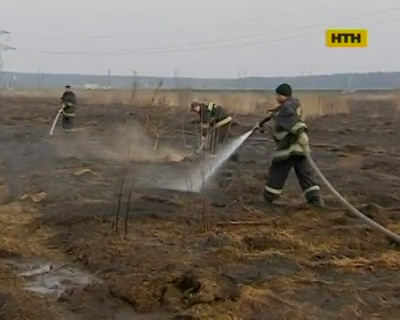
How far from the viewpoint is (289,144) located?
9.80 metres

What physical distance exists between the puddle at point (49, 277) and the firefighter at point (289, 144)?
3558mm

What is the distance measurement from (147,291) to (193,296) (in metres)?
0.41

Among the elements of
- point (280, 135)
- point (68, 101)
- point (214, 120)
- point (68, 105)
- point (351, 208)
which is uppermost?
point (68, 101)

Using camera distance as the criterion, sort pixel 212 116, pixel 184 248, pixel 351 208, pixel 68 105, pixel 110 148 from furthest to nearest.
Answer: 1. pixel 68 105
2. pixel 110 148
3. pixel 212 116
4. pixel 351 208
5. pixel 184 248

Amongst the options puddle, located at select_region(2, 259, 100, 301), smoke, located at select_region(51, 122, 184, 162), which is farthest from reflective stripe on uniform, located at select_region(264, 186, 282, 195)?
smoke, located at select_region(51, 122, 184, 162)

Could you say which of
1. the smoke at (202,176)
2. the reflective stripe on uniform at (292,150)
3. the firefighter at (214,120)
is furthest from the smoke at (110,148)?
the reflective stripe on uniform at (292,150)

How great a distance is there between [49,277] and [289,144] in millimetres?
3996

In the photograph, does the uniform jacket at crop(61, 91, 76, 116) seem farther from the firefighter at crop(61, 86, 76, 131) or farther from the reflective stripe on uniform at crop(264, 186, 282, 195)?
the reflective stripe on uniform at crop(264, 186, 282, 195)

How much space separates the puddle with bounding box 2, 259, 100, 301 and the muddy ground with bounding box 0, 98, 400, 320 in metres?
0.01

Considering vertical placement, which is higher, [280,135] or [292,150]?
[280,135]

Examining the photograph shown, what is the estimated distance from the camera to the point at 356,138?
1031 inches

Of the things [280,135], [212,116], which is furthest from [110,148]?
[280,135]

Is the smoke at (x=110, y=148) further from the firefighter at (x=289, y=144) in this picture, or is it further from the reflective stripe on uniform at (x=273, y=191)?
the firefighter at (x=289, y=144)

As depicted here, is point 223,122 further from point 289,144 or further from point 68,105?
point 68,105
